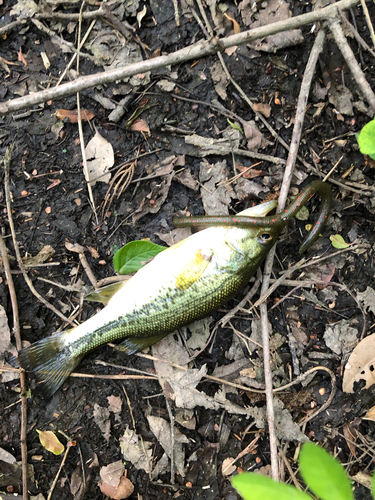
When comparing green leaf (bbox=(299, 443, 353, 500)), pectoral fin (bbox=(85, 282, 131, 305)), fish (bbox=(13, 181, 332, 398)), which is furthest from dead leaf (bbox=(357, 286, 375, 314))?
green leaf (bbox=(299, 443, 353, 500))

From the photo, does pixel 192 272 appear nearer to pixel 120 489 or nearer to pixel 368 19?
pixel 120 489

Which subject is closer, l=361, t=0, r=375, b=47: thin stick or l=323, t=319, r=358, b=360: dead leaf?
l=361, t=0, r=375, b=47: thin stick

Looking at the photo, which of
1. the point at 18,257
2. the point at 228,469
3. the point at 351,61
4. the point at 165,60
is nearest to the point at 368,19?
the point at 351,61

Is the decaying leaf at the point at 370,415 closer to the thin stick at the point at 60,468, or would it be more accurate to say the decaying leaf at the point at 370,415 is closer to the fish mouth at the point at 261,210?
the fish mouth at the point at 261,210

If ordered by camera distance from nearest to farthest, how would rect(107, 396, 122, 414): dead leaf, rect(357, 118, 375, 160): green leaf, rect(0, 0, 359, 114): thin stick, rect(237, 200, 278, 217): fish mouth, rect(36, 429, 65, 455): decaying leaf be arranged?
rect(357, 118, 375, 160): green leaf < rect(0, 0, 359, 114): thin stick < rect(237, 200, 278, 217): fish mouth < rect(36, 429, 65, 455): decaying leaf < rect(107, 396, 122, 414): dead leaf

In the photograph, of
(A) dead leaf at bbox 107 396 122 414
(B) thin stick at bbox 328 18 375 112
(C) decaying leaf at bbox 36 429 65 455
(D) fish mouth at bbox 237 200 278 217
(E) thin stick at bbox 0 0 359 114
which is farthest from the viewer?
(A) dead leaf at bbox 107 396 122 414

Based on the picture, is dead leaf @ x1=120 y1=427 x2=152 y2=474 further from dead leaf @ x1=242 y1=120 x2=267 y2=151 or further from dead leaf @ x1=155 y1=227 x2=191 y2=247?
dead leaf @ x1=242 y1=120 x2=267 y2=151

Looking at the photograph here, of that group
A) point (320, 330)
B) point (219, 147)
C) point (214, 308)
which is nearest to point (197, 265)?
point (214, 308)

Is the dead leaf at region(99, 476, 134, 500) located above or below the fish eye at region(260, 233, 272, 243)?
below

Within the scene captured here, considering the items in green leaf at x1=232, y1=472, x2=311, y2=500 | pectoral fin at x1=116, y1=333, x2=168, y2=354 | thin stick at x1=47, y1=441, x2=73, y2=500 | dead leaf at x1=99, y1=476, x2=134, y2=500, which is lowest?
dead leaf at x1=99, y1=476, x2=134, y2=500
